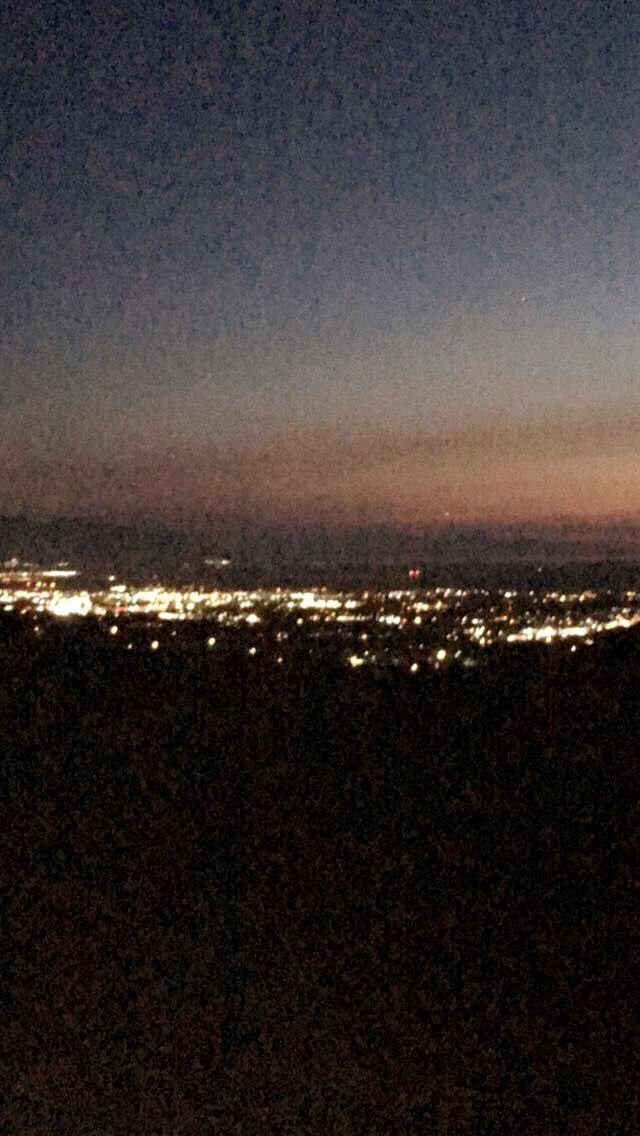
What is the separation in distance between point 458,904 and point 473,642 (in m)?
24.3

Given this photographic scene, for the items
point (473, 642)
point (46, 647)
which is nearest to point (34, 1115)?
point (46, 647)

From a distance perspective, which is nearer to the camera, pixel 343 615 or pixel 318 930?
pixel 318 930

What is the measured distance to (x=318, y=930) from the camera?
242 inches

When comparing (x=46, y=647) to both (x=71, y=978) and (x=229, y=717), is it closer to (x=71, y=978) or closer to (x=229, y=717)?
(x=229, y=717)

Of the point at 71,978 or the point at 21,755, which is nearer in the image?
the point at 71,978

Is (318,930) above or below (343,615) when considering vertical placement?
above

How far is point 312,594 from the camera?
52062 millimetres

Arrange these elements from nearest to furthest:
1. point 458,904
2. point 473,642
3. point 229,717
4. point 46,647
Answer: point 458,904, point 229,717, point 46,647, point 473,642

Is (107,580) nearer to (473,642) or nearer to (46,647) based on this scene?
(473,642)

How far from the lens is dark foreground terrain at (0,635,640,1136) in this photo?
4.27 m

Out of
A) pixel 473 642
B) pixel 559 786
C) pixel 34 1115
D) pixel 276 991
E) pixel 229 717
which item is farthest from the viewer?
pixel 473 642

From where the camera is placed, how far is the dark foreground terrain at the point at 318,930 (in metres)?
4.27

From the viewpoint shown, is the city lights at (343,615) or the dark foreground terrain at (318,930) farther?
the city lights at (343,615)

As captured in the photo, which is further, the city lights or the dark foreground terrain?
the city lights
